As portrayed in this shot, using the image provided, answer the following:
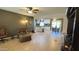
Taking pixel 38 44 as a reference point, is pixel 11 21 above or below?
above

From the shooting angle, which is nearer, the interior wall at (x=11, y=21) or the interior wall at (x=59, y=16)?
the interior wall at (x=11, y=21)

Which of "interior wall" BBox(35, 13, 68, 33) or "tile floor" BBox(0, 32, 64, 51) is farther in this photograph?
"interior wall" BBox(35, 13, 68, 33)

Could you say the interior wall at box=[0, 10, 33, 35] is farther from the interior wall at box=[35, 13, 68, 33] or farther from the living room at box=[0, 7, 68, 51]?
the interior wall at box=[35, 13, 68, 33]

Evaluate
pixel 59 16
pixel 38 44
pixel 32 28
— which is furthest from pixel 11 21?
pixel 59 16

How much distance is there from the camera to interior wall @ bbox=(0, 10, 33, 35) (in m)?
1.88

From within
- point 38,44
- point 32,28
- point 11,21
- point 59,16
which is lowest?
point 38,44

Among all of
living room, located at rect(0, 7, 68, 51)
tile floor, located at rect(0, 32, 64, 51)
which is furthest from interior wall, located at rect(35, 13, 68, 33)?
tile floor, located at rect(0, 32, 64, 51)

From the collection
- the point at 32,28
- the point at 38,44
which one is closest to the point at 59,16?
the point at 32,28

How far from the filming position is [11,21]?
2.03m

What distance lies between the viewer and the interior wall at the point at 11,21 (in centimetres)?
188

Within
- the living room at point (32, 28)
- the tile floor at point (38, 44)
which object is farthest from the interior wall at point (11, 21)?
the tile floor at point (38, 44)

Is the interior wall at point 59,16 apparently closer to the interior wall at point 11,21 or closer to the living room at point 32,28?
the living room at point 32,28

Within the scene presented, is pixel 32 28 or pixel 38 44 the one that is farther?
pixel 32 28

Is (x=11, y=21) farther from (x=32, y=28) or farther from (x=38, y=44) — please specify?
(x=38, y=44)
